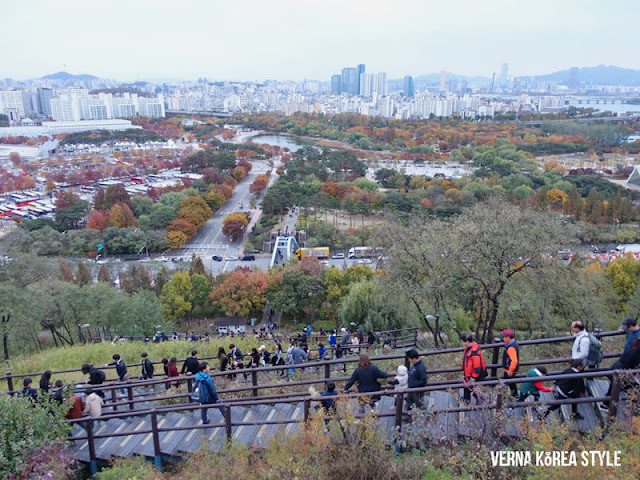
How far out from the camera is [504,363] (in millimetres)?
3260

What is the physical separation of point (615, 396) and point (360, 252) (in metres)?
20.2

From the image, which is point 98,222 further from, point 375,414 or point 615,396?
point 615,396

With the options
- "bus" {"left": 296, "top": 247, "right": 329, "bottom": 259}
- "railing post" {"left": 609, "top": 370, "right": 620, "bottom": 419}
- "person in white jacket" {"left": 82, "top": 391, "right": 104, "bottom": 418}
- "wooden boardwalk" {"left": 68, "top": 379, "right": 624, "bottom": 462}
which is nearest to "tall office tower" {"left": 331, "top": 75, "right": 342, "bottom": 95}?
"bus" {"left": 296, "top": 247, "right": 329, "bottom": 259}

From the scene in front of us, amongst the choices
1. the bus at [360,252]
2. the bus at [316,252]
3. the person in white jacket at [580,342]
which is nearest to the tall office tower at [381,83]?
the bus at [360,252]

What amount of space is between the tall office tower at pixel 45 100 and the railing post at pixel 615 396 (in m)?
107

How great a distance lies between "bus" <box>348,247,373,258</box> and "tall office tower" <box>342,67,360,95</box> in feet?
476

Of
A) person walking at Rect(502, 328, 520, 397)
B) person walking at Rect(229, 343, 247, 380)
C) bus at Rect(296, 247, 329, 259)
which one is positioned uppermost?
person walking at Rect(502, 328, 520, 397)

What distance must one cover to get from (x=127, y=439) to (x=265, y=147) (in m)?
51.6

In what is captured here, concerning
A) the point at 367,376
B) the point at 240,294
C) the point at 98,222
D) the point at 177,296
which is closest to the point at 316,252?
the point at 240,294

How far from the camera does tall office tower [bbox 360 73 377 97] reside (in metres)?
153

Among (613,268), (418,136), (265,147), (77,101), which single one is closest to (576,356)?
(613,268)

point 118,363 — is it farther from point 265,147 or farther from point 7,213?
point 265,147

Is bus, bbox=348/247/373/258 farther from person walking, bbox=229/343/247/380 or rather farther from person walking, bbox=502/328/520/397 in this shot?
person walking, bbox=502/328/520/397

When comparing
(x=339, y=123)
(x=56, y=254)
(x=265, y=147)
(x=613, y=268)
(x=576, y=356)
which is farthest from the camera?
(x=339, y=123)
